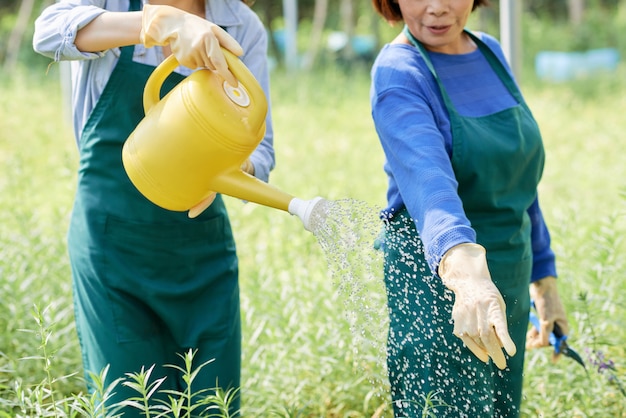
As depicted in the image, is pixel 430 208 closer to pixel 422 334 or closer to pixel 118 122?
pixel 422 334

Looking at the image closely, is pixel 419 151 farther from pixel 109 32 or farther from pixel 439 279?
pixel 109 32

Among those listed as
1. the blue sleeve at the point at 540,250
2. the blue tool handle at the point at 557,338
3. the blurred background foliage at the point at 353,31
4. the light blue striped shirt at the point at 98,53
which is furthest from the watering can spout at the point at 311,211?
the blurred background foliage at the point at 353,31

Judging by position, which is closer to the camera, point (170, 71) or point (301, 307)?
point (170, 71)

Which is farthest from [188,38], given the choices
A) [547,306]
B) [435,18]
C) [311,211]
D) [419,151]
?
[547,306]

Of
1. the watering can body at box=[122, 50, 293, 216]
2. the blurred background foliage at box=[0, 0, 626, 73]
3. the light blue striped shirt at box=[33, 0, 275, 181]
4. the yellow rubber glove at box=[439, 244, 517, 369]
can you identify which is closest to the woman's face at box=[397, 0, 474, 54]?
the light blue striped shirt at box=[33, 0, 275, 181]

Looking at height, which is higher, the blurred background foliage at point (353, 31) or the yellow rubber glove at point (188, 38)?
the yellow rubber glove at point (188, 38)

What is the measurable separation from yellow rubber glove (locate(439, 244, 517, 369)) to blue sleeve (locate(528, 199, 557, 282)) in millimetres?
686

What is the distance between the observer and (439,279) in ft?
6.23

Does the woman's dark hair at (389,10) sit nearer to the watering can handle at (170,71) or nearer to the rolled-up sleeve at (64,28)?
the watering can handle at (170,71)

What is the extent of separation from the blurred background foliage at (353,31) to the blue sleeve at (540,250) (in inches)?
241

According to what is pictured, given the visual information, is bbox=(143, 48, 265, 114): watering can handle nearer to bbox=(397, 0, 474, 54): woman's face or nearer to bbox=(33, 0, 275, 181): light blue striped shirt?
bbox=(33, 0, 275, 181): light blue striped shirt

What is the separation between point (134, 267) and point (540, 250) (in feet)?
3.13

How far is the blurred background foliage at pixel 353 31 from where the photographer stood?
11578 mm

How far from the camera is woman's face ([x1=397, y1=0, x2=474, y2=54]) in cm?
192
